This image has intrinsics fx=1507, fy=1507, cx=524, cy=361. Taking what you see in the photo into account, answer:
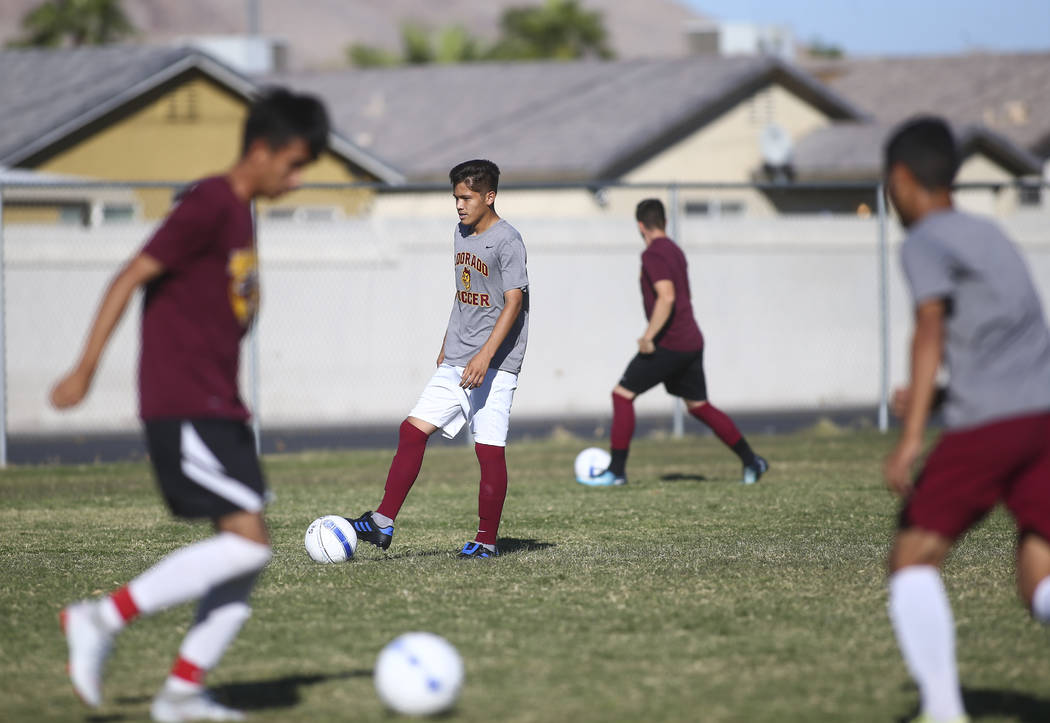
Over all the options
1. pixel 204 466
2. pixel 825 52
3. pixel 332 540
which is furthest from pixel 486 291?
pixel 825 52

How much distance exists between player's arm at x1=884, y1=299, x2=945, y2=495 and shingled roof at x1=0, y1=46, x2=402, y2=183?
20.5 m

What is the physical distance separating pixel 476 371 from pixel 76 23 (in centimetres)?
4472

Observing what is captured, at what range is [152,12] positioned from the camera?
187 metres

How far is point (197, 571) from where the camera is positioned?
15.5 feet

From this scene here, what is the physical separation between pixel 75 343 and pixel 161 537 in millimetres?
10208

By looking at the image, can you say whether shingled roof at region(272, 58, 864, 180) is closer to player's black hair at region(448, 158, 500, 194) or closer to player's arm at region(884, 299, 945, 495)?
player's black hair at region(448, 158, 500, 194)

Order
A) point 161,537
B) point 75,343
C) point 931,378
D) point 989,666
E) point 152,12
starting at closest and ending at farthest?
point 931,378 < point 989,666 < point 161,537 < point 75,343 < point 152,12

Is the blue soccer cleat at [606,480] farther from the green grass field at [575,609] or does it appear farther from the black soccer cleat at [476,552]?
the black soccer cleat at [476,552]

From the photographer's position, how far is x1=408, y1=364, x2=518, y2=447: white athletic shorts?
8109mm

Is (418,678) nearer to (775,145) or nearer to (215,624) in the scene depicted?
(215,624)

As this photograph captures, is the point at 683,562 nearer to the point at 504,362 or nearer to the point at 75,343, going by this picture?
the point at 504,362

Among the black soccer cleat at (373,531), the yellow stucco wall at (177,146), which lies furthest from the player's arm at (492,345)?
→ the yellow stucco wall at (177,146)

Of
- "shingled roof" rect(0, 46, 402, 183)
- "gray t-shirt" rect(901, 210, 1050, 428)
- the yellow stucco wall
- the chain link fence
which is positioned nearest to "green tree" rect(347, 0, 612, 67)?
"shingled roof" rect(0, 46, 402, 183)

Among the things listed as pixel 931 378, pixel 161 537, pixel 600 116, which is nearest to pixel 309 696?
pixel 931 378
